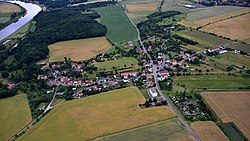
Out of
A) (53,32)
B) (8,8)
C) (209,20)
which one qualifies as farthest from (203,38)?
(8,8)

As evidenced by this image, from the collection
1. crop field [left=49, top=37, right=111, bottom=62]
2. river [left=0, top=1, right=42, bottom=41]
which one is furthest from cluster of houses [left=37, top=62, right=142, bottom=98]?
river [left=0, top=1, right=42, bottom=41]

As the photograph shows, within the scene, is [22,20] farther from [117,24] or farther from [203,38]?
[203,38]

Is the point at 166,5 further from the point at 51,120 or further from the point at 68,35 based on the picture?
the point at 51,120

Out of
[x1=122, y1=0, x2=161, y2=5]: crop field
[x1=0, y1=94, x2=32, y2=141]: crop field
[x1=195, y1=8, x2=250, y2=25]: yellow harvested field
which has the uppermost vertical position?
[x1=122, y1=0, x2=161, y2=5]: crop field

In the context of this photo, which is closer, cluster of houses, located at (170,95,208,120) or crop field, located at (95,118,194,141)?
crop field, located at (95,118,194,141)

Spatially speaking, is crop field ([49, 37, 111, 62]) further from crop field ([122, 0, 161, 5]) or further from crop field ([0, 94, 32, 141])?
crop field ([122, 0, 161, 5])

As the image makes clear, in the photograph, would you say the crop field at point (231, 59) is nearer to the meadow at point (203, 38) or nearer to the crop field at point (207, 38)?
the meadow at point (203, 38)

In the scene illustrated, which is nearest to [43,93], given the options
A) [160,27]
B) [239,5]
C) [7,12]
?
[160,27]
